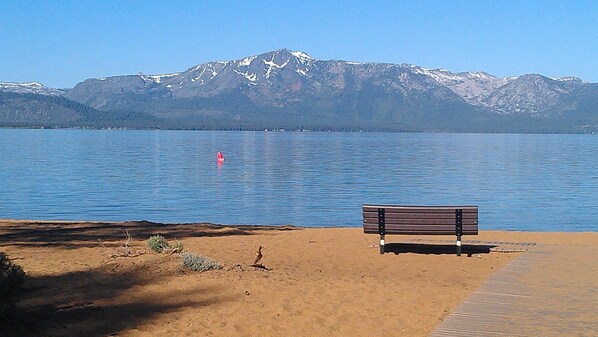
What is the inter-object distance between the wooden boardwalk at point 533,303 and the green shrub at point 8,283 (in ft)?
12.6

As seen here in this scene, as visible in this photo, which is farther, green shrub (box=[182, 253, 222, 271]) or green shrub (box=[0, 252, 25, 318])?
green shrub (box=[182, 253, 222, 271])

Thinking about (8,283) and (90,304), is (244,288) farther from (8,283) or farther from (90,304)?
(8,283)

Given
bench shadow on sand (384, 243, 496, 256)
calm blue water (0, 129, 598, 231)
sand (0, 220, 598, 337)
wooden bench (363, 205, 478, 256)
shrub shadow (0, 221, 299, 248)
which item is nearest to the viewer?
sand (0, 220, 598, 337)

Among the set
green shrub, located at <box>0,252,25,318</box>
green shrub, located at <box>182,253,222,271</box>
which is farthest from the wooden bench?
green shrub, located at <box>0,252,25,318</box>

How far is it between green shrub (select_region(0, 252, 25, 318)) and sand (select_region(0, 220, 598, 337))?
0.44 feet

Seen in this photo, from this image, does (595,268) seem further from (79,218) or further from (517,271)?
(79,218)

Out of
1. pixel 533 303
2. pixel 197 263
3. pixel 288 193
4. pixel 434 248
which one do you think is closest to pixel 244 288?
pixel 197 263

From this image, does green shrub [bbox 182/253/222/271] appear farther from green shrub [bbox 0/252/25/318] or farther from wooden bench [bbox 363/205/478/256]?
wooden bench [bbox 363/205/478/256]

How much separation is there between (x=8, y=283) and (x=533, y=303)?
5.52m

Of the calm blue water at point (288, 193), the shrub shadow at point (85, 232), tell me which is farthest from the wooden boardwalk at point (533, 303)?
the calm blue water at point (288, 193)

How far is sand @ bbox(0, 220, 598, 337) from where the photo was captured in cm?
713

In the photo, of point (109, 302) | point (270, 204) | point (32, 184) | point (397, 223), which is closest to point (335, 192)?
point (270, 204)

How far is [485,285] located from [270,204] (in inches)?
789

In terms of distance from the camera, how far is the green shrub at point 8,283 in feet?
22.1
